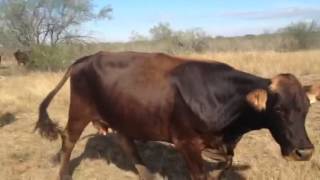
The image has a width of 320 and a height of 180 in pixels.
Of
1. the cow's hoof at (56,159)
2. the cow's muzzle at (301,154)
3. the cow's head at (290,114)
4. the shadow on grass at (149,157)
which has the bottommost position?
the cow's hoof at (56,159)

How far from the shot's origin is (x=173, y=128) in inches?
231

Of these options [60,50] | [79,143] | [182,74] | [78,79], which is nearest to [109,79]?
A: [78,79]

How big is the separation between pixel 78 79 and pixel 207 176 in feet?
7.09

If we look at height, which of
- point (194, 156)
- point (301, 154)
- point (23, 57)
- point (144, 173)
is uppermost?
point (301, 154)

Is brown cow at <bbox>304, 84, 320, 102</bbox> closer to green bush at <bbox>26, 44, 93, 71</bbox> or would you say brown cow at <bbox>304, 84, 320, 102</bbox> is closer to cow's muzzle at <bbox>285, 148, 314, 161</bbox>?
cow's muzzle at <bbox>285, 148, 314, 161</bbox>

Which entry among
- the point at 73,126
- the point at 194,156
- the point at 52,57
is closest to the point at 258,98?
the point at 194,156

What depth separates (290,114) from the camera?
16.1 ft

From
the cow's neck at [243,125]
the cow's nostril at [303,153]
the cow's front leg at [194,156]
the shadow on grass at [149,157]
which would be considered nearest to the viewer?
the cow's nostril at [303,153]

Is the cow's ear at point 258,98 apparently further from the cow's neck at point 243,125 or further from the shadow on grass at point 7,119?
the shadow on grass at point 7,119

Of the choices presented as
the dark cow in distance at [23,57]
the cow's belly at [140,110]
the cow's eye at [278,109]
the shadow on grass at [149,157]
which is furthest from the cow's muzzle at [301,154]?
the dark cow in distance at [23,57]

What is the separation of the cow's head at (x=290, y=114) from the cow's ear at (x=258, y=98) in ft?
0.27

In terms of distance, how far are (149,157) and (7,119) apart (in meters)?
3.80

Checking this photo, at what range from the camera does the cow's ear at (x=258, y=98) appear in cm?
495

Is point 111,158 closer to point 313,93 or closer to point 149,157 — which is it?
point 149,157
